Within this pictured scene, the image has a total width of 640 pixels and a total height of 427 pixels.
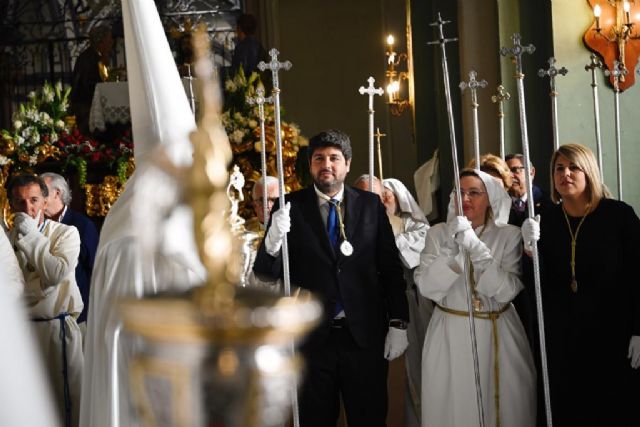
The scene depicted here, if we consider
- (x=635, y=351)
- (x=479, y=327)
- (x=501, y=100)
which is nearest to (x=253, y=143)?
(x=501, y=100)

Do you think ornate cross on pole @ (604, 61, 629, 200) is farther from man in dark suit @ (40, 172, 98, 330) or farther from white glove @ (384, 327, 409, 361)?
man in dark suit @ (40, 172, 98, 330)

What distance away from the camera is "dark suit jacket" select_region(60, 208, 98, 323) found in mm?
6254

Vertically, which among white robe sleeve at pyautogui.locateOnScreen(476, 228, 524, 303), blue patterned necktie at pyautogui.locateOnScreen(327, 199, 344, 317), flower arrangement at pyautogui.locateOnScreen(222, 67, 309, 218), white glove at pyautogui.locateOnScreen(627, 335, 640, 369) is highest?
flower arrangement at pyautogui.locateOnScreen(222, 67, 309, 218)

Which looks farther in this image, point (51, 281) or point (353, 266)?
point (51, 281)

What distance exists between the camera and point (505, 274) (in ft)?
16.0

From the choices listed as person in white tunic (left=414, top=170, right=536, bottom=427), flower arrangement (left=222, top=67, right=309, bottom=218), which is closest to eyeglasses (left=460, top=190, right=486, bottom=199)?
person in white tunic (left=414, top=170, right=536, bottom=427)

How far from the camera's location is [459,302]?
16.5ft

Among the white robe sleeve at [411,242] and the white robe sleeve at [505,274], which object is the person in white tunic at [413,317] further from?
the white robe sleeve at [505,274]

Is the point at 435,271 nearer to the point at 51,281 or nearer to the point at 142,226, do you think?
the point at 51,281

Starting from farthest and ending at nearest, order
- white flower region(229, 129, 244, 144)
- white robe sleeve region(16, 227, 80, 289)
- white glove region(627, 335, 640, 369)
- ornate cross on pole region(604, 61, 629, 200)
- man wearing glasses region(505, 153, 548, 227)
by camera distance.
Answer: white flower region(229, 129, 244, 144) → ornate cross on pole region(604, 61, 629, 200) → man wearing glasses region(505, 153, 548, 227) → white robe sleeve region(16, 227, 80, 289) → white glove region(627, 335, 640, 369)

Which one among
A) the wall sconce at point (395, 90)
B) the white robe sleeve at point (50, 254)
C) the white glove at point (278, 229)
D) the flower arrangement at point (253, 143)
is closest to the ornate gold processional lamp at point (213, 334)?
the white glove at point (278, 229)

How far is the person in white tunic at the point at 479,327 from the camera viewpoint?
4941 mm

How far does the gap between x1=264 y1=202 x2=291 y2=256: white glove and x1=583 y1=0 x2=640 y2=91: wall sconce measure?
10.2 ft

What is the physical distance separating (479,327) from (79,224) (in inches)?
108
